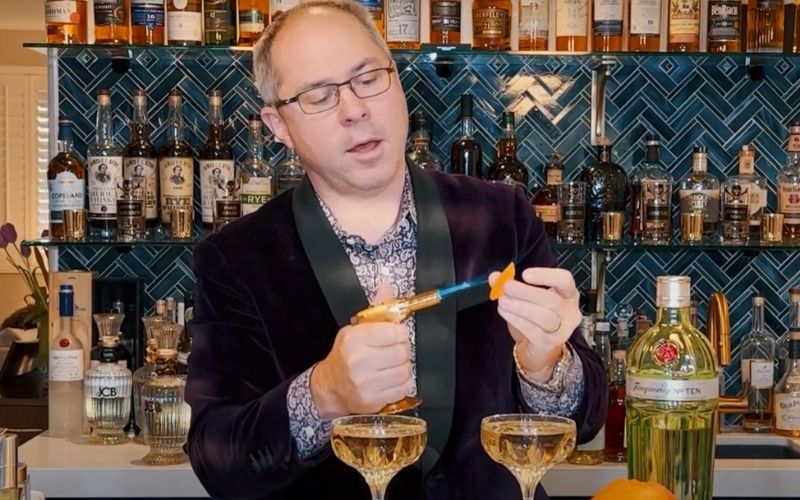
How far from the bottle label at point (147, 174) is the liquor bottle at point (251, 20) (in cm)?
37

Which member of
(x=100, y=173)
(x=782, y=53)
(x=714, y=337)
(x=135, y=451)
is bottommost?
(x=135, y=451)

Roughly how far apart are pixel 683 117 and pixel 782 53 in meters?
0.29

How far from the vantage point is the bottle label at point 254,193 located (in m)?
2.86

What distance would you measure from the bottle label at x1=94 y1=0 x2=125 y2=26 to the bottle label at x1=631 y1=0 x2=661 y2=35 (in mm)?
1221

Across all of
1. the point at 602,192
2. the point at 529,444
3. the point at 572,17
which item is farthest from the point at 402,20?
the point at 529,444

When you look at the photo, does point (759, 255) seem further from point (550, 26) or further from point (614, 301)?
point (550, 26)

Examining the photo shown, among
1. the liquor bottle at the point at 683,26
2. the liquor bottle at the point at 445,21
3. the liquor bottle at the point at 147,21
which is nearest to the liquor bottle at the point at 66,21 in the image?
the liquor bottle at the point at 147,21

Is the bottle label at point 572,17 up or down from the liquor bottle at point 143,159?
up

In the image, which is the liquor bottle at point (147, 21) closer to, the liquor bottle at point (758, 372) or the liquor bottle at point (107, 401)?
the liquor bottle at point (107, 401)

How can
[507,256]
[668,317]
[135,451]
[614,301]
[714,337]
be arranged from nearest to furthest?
[668,317], [507,256], [135,451], [714,337], [614,301]

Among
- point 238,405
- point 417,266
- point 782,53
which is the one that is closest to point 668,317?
point 417,266

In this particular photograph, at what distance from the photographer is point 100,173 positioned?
2.90 m

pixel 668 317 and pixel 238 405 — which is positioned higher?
pixel 668 317

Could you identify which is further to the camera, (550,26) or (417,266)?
(550,26)
